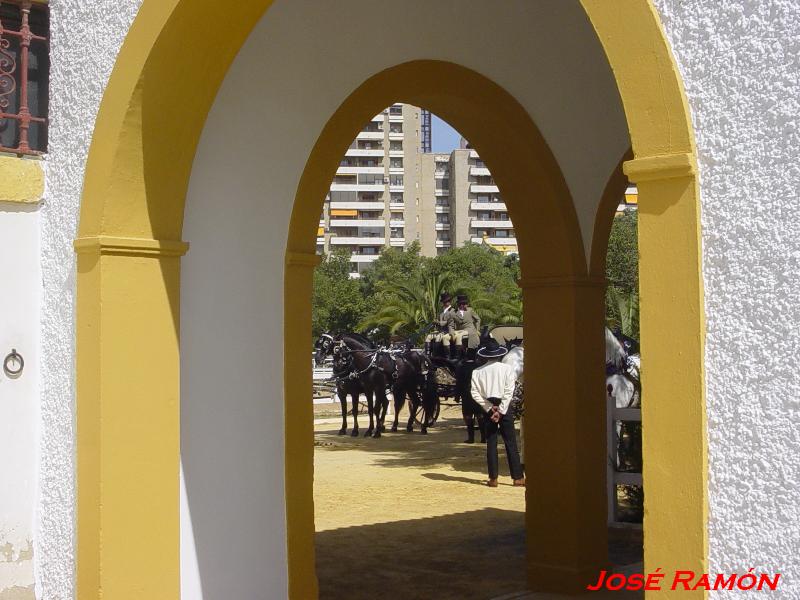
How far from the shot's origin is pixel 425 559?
8.41m

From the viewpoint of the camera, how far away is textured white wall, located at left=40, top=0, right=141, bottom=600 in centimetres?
507

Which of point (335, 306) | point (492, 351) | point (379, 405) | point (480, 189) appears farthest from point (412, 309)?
point (480, 189)

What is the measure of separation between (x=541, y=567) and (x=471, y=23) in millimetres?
3813

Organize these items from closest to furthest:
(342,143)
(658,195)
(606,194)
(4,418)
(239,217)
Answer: (658,195) → (4,418) → (239,217) → (342,143) → (606,194)

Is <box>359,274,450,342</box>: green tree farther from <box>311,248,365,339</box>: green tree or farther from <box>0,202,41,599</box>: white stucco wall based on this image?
<box>0,202,41,599</box>: white stucco wall

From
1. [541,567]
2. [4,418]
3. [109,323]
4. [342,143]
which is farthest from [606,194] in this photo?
[4,418]

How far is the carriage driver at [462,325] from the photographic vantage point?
19812 mm

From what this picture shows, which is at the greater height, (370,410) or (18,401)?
(18,401)

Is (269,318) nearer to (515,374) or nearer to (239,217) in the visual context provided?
(239,217)

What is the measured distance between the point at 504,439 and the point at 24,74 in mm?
8581

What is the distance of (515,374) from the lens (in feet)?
40.2

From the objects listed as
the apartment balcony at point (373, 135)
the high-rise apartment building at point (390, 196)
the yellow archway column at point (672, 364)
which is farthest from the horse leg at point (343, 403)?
the apartment balcony at point (373, 135)

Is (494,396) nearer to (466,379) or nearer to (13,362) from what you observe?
(466,379)

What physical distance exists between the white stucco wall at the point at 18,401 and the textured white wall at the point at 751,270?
376 cm
